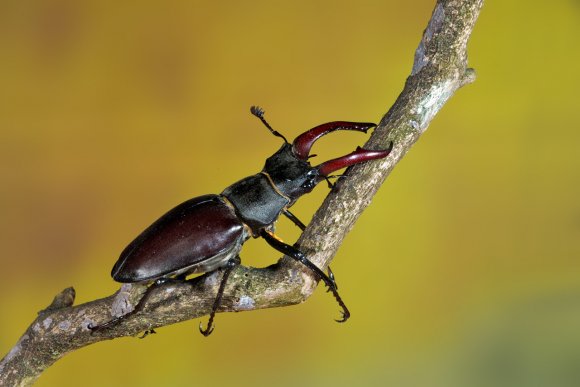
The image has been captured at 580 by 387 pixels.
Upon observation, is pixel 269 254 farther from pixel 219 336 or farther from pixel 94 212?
pixel 94 212

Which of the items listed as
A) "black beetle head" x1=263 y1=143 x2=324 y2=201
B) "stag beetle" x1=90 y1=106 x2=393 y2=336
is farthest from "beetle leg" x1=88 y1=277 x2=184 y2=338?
"black beetle head" x1=263 y1=143 x2=324 y2=201

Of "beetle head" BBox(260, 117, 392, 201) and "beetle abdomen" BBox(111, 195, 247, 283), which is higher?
"beetle head" BBox(260, 117, 392, 201)

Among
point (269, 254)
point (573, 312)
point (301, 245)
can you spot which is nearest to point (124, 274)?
point (301, 245)

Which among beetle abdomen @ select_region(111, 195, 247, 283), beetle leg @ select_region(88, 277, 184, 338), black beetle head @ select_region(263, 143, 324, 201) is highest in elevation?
black beetle head @ select_region(263, 143, 324, 201)

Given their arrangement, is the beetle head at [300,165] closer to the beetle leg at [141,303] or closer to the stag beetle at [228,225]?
the stag beetle at [228,225]

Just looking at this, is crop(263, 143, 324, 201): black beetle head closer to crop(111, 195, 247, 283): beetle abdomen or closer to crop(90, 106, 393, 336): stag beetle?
crop(90, 106, 393, 336): stag beetle

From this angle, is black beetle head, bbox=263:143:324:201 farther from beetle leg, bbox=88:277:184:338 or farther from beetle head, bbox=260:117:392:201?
beetle leg, bbox=88:277:184:338

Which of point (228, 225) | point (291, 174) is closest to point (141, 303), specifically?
point (228, 225)
